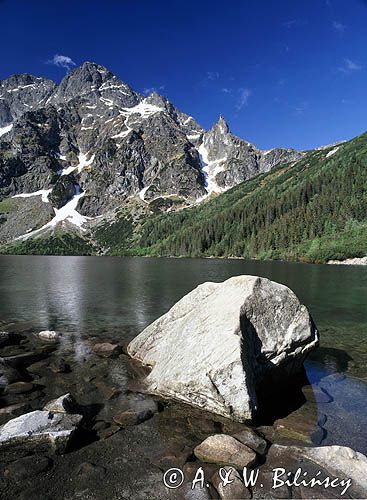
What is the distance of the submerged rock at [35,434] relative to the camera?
9438 mm

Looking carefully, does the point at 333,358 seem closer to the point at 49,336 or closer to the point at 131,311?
the point at 49,336

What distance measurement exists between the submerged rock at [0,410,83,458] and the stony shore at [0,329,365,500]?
0.04 meters

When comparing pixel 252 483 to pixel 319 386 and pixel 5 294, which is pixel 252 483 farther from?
pixel 5 294

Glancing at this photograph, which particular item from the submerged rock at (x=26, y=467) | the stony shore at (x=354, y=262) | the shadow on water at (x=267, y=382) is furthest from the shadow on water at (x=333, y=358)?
the stony shore at (x=354, y=262)

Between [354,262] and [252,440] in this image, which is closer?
[252,440]

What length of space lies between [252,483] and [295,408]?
5242 millimetres

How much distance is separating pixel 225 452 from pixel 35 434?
544 centimetres

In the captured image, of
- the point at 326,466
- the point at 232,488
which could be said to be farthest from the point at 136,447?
the point at 326,466

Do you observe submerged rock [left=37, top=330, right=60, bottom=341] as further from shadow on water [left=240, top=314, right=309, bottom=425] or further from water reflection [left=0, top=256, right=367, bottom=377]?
shadow on water [left=240, top=314, right=309, bottom=425]

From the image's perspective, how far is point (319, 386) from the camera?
15242 millimetres

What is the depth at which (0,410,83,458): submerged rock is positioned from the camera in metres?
9.44

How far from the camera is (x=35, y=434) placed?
977 cm

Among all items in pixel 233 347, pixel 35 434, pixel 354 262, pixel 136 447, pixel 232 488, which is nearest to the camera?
pixel 232 488

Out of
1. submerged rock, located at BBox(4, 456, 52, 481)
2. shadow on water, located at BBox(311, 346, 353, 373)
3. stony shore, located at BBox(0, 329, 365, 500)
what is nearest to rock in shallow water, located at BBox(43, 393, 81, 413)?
stony shore, located at BBox(0, 329, 365, 500)
